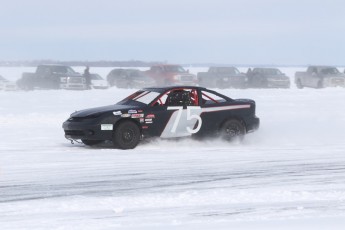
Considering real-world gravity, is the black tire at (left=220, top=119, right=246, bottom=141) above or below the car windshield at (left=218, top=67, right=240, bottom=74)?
below

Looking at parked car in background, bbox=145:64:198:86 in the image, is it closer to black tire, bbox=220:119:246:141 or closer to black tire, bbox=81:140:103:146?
black tire, bbox=220:119:246:141

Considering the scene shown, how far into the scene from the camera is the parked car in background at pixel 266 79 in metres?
44.7

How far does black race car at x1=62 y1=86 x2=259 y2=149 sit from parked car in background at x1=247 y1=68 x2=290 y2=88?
30.0 meters

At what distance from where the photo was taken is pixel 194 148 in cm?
1418

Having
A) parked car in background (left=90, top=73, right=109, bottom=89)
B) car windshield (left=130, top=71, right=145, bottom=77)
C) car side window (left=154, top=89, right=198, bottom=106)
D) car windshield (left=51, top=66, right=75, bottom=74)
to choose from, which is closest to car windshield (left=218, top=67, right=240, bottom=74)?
car windshield (left=130, top=71, right=145, bottom=77)

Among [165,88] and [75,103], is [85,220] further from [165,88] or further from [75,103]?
[75,103]

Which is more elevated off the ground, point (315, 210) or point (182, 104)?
point (182, 104)

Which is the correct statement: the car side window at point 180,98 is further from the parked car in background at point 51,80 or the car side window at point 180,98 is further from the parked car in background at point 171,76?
the parked car in background at point 171,76

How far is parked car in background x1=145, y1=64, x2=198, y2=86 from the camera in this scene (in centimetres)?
4388

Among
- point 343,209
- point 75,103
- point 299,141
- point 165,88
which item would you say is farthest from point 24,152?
point 75,103

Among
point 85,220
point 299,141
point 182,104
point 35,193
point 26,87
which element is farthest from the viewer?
point 26,87

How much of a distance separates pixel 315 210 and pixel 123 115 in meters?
6.28

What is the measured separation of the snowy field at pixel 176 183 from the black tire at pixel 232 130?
0.56ft

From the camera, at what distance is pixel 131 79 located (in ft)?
144
